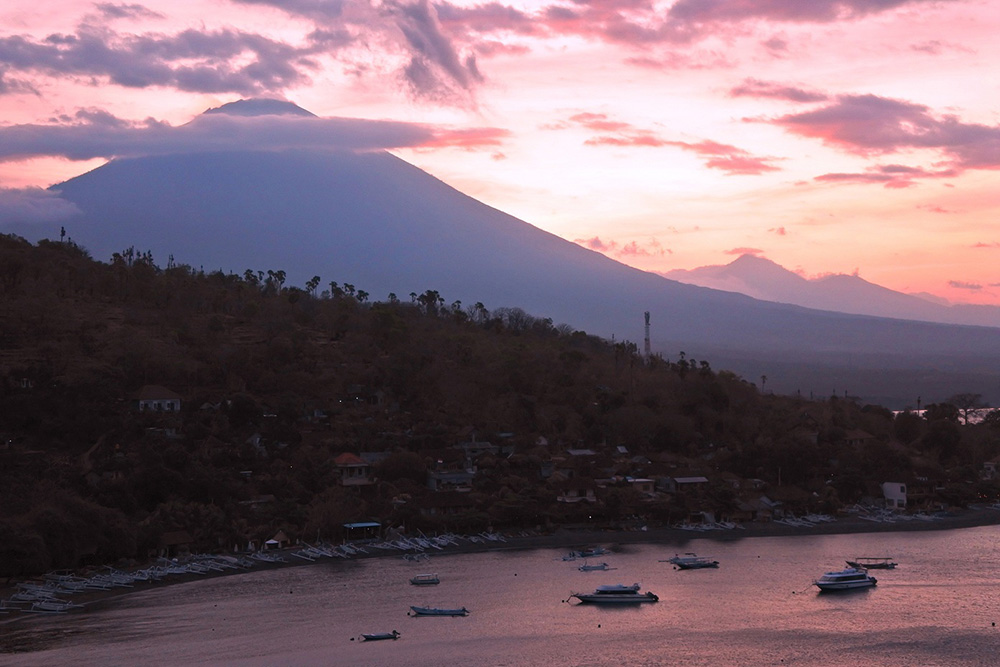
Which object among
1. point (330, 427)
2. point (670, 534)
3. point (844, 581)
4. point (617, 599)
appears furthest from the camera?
point (330, 427)

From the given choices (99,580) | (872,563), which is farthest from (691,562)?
(99,580)

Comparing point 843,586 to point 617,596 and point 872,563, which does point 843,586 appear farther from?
point 617,596

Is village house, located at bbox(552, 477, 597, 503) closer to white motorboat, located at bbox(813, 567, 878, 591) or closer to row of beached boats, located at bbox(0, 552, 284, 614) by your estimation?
row of beached boats, located at bbox(0, 552, 284, 614)

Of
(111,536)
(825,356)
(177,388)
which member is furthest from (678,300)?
(111,536)

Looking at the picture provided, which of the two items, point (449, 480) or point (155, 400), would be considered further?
point (155, 400)

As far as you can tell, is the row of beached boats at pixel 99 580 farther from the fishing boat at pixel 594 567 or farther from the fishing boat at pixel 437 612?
the fishing boat at pixel 594 567
